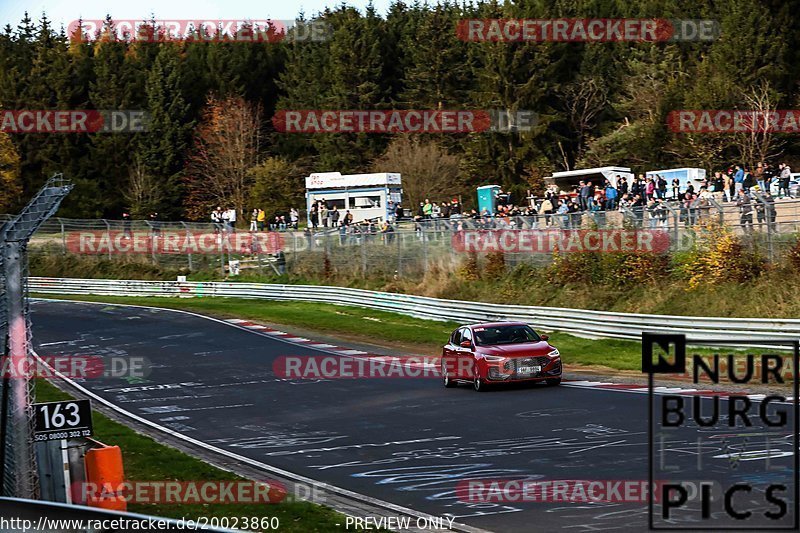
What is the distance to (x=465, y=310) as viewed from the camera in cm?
3469

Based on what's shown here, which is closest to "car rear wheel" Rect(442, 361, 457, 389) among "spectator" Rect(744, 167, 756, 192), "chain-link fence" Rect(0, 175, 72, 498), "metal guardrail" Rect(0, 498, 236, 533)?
"chain-link fence" Rect(0, 175, 72, 498)

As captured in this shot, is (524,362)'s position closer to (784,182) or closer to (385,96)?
(784,182)

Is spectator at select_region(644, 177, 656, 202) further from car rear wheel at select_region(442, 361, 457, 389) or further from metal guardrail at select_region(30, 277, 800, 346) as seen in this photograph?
car rear wheel at select_region(442, 361, 457, 389)

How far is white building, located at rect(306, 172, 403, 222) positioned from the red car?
35.6 meters

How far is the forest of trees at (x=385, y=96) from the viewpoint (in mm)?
56531

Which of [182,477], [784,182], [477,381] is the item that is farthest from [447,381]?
[784,182]

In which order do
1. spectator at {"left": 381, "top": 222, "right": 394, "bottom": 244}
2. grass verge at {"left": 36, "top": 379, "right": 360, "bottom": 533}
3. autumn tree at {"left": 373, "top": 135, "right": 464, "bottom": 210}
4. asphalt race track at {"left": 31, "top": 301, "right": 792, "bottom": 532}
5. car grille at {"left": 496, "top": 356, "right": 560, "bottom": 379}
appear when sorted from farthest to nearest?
autumn tree at {"left": 373, "top": 135, "right": 464, "bottom": 210}
spectator at {"left": 381, "top": 222, "right": 394, "bottom": 244}
car grille at {"left": 496, "top": 356, "right": 560, "bottom": 379}
asphalt race track at {"left": 31, "top": 301, "right": 792, "bottom": 532}
grass verge at {"left": 36, "top": 379, "right": 360, "bottom": 533}

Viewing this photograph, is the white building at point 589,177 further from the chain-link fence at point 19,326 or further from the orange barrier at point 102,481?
the chain-link fence at point 19,326

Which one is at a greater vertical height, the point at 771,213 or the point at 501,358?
the point at 771,213

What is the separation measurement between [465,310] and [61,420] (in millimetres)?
24355

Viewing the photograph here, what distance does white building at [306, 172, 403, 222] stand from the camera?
5947 centimetres

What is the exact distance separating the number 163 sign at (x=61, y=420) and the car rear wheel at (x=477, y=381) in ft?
39.4

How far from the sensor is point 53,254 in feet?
200

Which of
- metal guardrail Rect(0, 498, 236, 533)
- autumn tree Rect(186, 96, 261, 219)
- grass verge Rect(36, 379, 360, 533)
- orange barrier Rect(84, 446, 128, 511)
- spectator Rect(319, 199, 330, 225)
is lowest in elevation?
grass verge Rect(36, 379, 360, 533)
